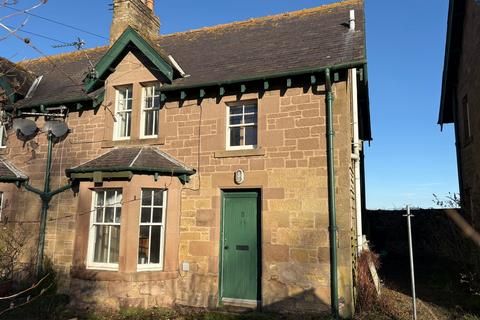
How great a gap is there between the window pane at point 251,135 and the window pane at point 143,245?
3.40 meters

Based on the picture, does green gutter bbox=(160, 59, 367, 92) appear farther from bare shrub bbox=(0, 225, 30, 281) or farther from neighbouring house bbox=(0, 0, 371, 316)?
bare shrub bbox=(0, 225, 30, 281)

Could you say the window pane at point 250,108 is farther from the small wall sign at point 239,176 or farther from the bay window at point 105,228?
the bay window at point 105,228

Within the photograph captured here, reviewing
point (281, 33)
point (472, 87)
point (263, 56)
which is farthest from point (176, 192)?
point (472, 87)

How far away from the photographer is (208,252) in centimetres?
988

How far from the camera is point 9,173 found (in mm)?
12188

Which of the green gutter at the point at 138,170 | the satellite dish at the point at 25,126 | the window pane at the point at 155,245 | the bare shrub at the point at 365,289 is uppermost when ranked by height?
the satellite dish at the point at 25,126

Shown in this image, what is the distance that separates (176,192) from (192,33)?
6.49 m

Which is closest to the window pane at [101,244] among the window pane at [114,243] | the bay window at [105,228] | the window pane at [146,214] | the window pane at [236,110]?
the bay window at [105,228]

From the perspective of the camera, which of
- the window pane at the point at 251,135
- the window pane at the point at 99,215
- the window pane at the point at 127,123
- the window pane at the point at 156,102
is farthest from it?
the window pane at the point at 127,123

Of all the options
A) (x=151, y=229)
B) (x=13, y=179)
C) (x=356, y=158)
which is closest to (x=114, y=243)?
(x=151, y=229)

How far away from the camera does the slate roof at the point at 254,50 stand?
1002 cm

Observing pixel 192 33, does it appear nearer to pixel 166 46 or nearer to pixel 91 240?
pixel 166 46

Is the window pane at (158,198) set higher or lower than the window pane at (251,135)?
lower

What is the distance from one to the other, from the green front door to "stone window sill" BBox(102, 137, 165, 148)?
2490 millimetres
